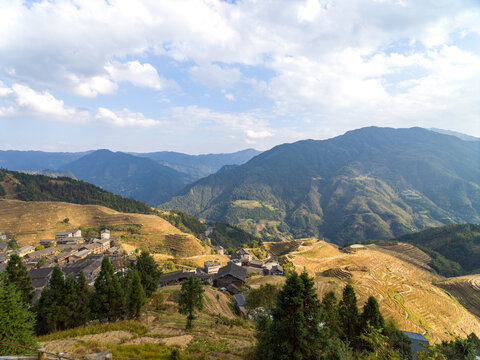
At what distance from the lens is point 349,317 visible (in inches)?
1011

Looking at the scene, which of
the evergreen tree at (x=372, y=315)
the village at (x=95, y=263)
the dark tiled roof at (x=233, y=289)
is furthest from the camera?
the village at (x=95, y=263)

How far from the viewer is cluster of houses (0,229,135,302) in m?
55.3

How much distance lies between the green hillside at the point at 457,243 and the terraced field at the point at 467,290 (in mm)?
40317

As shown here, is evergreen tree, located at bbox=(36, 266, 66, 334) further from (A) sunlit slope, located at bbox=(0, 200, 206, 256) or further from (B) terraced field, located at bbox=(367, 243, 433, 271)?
(B) terraced field, located at bbox=(367, 243, 433, 271)

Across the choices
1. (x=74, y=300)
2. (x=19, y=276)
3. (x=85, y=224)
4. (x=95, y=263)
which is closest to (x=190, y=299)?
(x=74, y=300)

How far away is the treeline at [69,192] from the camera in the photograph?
450 ft

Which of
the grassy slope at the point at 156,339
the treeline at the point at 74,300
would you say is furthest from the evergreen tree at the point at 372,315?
the treeline at the point at 74,300

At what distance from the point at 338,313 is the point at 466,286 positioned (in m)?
78.0

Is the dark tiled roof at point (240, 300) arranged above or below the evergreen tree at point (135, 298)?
below

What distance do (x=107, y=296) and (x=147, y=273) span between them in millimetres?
12407

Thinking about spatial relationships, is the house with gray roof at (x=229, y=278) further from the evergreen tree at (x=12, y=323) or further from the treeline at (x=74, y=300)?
the evergreen tree at (x=12, y=323)

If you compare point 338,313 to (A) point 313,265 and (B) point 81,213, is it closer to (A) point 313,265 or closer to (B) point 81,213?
(A) point 313,265

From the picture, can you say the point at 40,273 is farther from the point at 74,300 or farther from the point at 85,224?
the point at 85,224

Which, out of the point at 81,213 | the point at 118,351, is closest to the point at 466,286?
the point at 118,351
